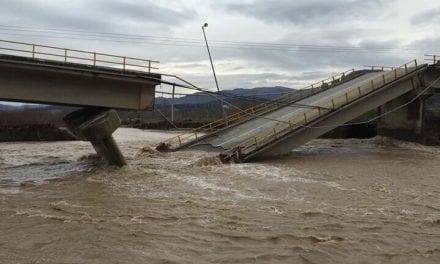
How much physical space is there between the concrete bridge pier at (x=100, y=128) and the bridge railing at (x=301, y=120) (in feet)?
19.4

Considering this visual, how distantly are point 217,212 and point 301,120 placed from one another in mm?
16327

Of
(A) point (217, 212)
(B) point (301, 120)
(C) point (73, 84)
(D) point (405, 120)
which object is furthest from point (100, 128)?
(D) point (405, 120)

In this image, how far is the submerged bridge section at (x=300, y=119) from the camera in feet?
91.4

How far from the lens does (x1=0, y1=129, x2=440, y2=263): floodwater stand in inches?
405

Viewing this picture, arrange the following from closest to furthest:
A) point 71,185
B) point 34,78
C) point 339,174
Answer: point 71,185, point 34,78, point 339,174

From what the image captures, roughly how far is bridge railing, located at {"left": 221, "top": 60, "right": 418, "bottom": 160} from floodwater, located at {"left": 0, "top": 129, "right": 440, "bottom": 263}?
1366 mm

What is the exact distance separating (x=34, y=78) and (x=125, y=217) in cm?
1065

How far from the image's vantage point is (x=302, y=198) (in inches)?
664

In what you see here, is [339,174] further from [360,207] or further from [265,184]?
[360,207]

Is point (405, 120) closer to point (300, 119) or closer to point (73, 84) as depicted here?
point (300, 119)

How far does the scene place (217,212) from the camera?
14344mm

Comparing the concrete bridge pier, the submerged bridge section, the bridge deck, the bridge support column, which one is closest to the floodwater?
the concrete bridge pier

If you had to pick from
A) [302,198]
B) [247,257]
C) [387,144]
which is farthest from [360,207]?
[387,144]

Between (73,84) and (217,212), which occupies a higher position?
(73,84)
